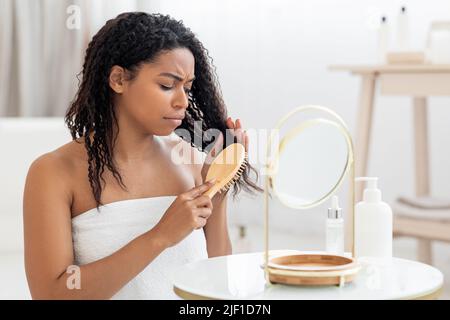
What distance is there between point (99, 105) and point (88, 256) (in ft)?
0.71

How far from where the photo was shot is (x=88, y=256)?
3.97 feet

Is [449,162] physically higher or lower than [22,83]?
lower

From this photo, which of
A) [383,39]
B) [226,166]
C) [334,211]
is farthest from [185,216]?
[383,39]

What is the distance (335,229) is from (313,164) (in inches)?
4.0

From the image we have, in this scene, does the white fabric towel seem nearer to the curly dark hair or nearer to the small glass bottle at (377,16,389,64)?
the curly dark hair

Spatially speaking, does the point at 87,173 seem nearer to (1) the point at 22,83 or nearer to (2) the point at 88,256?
(2) the point at 88,256

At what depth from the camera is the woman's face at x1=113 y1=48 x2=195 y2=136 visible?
1.15m

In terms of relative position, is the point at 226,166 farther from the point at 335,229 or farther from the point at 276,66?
the point at 276,66

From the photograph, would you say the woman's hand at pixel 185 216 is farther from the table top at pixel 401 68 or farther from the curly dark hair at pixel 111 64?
the table top at pixel 401 68

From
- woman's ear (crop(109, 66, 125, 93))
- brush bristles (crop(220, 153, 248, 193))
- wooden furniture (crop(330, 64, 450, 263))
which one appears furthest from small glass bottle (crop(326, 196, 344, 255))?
wooden furniture (crop(330, 64, 450, 263))

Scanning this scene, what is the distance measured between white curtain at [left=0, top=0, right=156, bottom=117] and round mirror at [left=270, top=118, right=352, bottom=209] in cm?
224

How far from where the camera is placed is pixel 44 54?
3.21m
